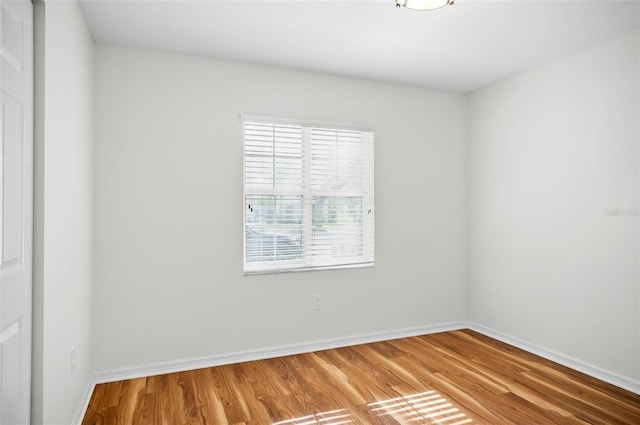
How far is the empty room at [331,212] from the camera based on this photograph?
2.30 meters

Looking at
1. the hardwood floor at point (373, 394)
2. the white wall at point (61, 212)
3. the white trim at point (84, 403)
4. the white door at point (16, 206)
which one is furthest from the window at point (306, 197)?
the white door at point (16, 206)

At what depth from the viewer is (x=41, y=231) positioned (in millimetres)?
1631

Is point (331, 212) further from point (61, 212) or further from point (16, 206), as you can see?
point (16, 206)

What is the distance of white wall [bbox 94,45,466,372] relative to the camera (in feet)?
9.43

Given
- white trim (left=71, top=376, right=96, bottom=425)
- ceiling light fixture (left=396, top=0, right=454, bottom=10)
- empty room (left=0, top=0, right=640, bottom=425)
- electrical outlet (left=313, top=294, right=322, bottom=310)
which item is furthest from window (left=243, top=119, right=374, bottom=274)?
ceiling light fixture (left=396, top=0, right=454, bottom=10)

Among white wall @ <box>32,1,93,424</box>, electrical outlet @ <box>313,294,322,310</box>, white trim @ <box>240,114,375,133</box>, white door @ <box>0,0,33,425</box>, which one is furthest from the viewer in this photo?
electrical outlet @ <box>313,294,322,310</box>

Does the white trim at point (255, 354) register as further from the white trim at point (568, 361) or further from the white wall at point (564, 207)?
the white wall at point (564, 207)

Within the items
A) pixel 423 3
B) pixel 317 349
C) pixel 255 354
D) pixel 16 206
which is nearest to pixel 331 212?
pixel 317 349

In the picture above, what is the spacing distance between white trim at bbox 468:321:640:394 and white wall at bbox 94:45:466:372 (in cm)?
78

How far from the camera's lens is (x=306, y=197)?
345cm

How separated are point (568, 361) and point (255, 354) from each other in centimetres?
260

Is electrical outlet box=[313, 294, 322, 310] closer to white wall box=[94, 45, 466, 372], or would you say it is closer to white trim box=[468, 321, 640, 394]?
white wall box=[94, 45, 466, 372]

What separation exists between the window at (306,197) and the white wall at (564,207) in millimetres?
1281

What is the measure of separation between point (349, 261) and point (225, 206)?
129 centimetres
